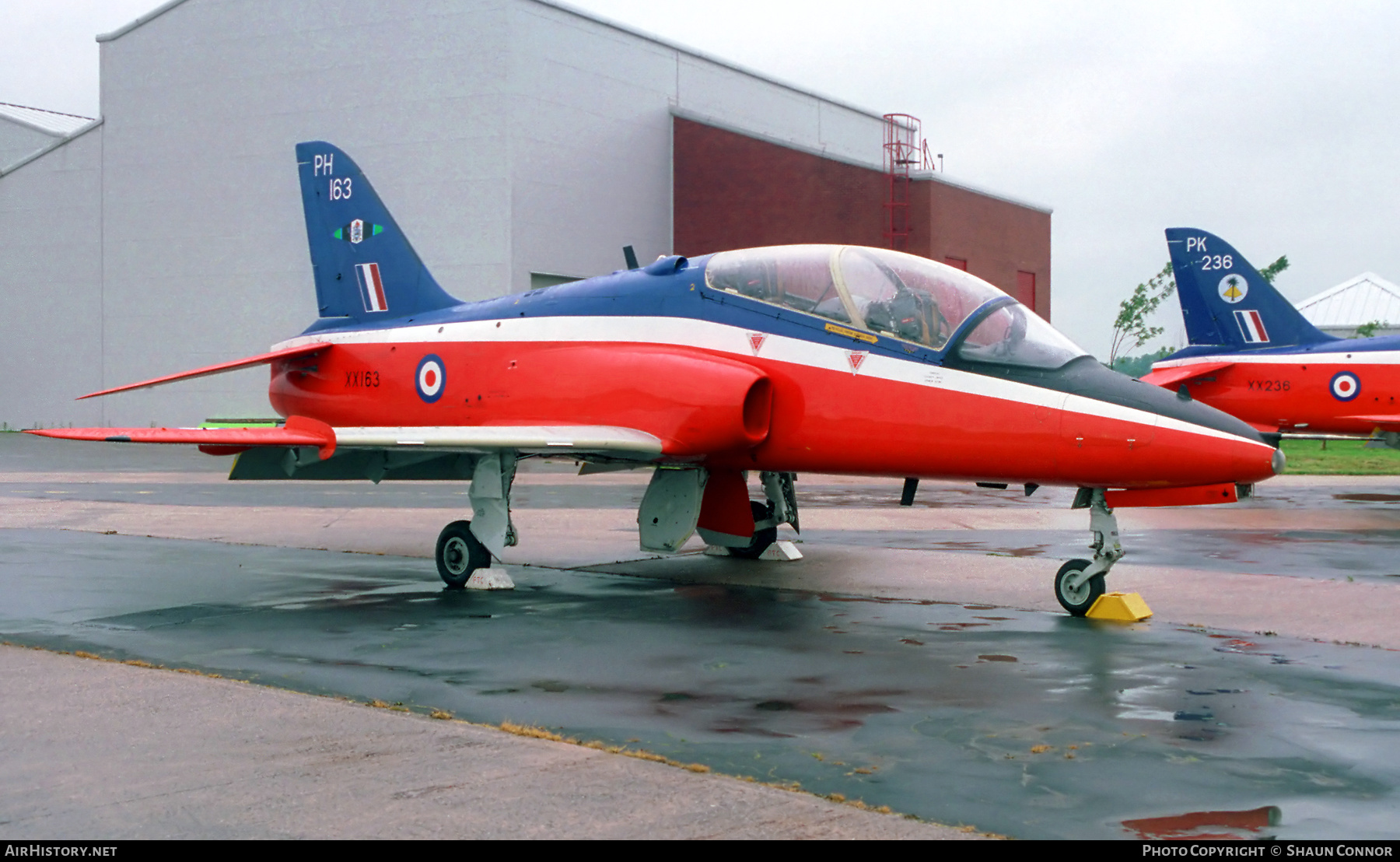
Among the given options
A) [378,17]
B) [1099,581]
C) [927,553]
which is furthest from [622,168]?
[1099,581]

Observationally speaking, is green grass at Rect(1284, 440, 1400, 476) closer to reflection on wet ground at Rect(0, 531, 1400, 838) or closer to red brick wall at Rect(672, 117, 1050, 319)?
red brick wall at Rect(672, 117, 1050, 319)

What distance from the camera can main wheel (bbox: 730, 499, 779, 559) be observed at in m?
12.0

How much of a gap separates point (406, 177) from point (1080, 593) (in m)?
28.9

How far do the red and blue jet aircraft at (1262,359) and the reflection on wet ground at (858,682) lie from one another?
13399 millimetres

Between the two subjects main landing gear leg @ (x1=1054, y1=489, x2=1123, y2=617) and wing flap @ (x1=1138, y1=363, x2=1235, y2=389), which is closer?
main landing gear leg @ (x1=1054, y1=489, x2=1123, y2=617)

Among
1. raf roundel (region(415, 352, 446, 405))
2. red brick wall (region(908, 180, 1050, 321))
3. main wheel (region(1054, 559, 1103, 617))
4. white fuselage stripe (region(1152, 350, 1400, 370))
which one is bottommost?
main wheel (region(1054, 559, 1103, 617))

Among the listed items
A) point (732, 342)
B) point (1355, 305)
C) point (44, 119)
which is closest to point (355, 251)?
point (732, 342)

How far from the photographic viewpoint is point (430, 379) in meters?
10.9

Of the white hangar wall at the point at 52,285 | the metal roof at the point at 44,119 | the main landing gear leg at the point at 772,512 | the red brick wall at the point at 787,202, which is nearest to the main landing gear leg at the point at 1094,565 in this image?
the main landing gear leg at the point at 772,512

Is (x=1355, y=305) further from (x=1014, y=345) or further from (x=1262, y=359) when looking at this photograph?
(x=1014, y=345)

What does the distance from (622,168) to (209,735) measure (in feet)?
103

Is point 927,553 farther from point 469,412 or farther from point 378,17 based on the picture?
point 378,17

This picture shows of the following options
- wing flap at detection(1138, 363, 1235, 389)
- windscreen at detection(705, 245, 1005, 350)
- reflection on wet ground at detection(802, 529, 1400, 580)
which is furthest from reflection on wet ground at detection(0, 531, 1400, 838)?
wing flap at detection(1138, 363, 1235, 389)

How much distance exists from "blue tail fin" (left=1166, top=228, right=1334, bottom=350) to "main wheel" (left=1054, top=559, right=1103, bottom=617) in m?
14.1
